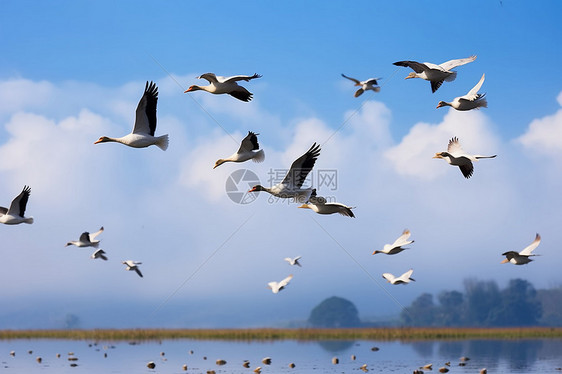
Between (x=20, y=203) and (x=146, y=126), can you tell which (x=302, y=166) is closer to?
(x=146, y=126)

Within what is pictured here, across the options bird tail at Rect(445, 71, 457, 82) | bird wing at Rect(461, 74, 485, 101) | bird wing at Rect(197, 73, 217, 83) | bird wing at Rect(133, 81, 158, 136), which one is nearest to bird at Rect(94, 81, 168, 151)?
bird wing at Rect(133, 81, 158, 136)

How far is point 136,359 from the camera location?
108ft

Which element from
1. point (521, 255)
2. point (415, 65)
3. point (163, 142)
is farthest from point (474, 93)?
point (163, 142)

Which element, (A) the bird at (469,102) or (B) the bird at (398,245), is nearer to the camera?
(A) the bird at (469,102)

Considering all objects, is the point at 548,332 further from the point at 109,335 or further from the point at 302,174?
the point at 302,174

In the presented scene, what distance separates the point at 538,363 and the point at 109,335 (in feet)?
85.4

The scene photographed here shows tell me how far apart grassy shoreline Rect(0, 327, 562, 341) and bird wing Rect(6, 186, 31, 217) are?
78.7 feet

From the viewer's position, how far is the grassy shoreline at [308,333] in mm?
41594

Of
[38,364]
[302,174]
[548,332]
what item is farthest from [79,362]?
[548,332]

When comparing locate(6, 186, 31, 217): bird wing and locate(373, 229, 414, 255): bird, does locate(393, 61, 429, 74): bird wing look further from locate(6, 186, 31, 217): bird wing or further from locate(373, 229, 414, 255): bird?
locate(6, 186, 31, 217): bird wing

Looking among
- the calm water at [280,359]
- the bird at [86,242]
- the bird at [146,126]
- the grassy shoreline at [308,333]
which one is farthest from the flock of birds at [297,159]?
the grassy shoreline at [308,333]

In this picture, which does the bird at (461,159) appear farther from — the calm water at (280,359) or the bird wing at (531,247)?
the calm water at (280,359)

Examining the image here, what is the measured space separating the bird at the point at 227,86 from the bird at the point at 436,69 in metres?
3.81

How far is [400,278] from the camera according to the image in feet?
88.0
